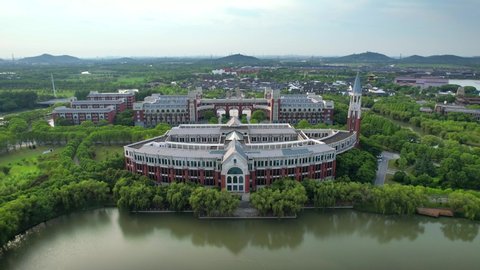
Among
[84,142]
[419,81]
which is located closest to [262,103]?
[84,142]

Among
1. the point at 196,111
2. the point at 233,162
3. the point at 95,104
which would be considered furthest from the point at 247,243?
the point at 95,104

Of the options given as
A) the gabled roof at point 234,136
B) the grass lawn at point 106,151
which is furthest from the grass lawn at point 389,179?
the grass lawn at point 106,151

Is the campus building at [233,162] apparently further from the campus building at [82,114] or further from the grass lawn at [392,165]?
the campus building at [82,114]

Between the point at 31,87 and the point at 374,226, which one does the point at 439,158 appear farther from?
the point at 31,87

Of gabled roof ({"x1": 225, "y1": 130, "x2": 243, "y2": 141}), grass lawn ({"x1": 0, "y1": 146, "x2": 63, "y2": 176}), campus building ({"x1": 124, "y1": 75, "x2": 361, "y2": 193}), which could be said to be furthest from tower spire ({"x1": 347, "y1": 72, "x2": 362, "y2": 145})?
grass lawn ({"x1": 0, "y1": 146, "x2": 63, "y2": 176})

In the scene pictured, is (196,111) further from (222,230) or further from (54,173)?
(222,230)
